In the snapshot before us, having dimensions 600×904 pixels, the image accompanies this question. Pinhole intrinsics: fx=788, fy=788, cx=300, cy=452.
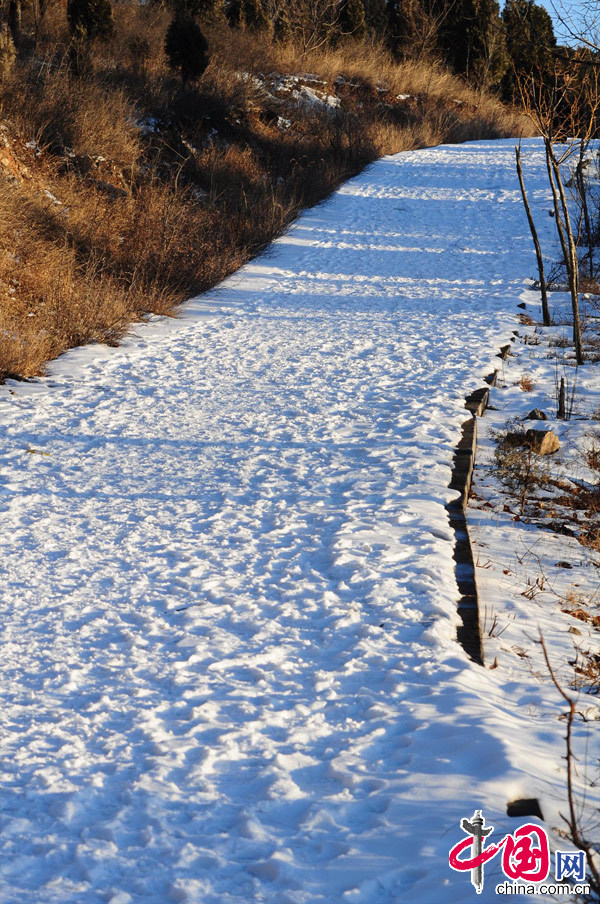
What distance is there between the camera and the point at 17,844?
2.32 metres

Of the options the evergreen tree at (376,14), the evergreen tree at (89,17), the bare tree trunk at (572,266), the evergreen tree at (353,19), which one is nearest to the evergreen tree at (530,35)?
the bare tree trunk at (572,266)

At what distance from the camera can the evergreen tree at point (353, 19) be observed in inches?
Result: 1102

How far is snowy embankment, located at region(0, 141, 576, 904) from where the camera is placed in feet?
7.61

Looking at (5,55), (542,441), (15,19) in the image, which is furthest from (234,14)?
(542,441)

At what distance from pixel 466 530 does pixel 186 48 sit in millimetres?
15639

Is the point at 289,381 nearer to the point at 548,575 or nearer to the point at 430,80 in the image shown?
the point at 548,575

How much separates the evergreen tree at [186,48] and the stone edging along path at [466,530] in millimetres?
13178

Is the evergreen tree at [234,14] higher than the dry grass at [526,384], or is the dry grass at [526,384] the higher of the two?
the evergreen tree at [234,14]

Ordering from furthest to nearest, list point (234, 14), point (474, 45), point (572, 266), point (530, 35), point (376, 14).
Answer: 1. point (376, 14)
2. point (474, 45)
3. point (234, 14)
4. point (572, 266)
5. point (530, 35)

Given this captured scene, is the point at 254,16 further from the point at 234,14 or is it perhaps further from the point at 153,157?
the point at 153,157

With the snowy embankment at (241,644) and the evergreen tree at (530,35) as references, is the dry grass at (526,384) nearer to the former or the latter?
the snowy embankment at (241,644)

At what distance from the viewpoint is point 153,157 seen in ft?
45.6

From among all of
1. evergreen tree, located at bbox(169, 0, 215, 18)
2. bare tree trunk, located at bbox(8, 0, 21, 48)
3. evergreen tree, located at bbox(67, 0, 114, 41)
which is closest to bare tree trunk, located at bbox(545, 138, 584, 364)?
bare tree trunk, located at bbox(8, 0, 21, 48)

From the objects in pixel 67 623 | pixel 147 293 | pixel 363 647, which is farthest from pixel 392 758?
pixel 147 293
